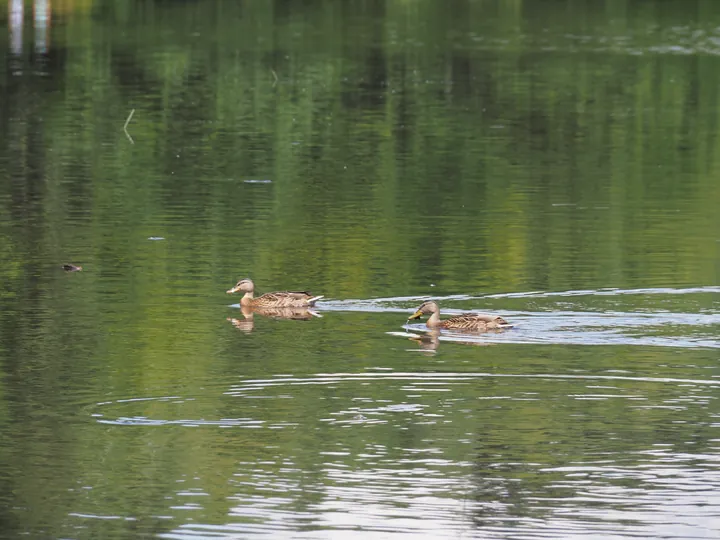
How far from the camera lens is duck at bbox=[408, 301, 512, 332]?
1928 cm

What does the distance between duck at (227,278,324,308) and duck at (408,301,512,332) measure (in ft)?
4.74

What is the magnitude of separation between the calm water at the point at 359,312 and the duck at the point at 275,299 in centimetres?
27

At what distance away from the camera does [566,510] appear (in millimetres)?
12867

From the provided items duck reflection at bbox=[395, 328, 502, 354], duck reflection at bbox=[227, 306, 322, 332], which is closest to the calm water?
duck reflection at bbox=[395, 328, 502, 354]

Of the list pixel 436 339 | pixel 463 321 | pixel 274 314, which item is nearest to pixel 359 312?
pixel 274 314

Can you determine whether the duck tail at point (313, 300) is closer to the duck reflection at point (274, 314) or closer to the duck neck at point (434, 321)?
the duck reflection at point (274, 314)

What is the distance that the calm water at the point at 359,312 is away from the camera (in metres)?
13.3

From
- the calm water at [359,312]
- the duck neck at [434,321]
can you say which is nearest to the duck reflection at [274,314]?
the calm water at [359,312]

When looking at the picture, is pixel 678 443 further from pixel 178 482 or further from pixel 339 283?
pixel 339 283

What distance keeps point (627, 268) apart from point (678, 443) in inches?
360

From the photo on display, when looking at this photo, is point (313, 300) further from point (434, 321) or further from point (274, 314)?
point (434, 321)

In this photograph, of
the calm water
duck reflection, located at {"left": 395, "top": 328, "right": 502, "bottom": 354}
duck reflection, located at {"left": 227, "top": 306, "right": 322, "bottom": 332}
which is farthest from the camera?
duck reflection, located at {"left": 227, "top": 306, "right": 322, "bottom": 332}

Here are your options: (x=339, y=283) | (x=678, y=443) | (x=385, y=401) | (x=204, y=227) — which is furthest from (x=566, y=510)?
(x=204, y=227)

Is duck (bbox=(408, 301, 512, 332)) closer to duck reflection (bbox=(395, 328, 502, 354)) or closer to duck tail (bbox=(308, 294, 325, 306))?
duck reflection (bbox=(395, 328, 502, 354))
